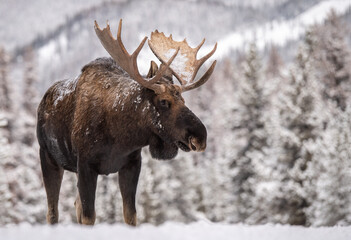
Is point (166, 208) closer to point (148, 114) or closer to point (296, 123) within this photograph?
A: point (296, 123)

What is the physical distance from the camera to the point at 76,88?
528 centimetres

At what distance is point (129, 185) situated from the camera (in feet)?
16.0

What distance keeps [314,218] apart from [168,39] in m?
14.2

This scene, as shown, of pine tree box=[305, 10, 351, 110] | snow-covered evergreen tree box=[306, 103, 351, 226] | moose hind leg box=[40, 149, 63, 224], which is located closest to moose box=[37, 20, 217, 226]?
moose hind leg box=[40, 149, 63, 224]

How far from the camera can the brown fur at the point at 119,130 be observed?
4.56 m

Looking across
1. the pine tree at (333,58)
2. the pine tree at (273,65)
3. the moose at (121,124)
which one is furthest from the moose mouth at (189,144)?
the pine tree at (273,65)

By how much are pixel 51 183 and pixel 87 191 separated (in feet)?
3.44

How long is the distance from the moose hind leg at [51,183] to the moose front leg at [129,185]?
1.14m

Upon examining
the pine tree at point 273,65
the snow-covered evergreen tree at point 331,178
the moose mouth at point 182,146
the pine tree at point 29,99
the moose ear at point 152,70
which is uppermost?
the pine tree at point 273,65

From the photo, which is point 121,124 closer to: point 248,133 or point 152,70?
point 152,70

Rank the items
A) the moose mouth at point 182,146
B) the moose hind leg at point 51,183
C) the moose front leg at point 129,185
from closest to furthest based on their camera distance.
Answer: the moose mouth at point 182,146, the moose front leg at point 129,185, the moose hind leg at point 51,183

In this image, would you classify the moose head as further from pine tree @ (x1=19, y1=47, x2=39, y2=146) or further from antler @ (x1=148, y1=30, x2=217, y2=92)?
pine tree @ (x1=19, y1=47, x2=39, y2=146)

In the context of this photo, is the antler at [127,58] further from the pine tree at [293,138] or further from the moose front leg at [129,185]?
the pine tree at [293,138]

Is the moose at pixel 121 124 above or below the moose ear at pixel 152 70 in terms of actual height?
below
